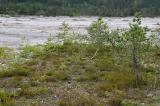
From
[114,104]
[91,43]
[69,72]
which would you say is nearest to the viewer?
[114,104]

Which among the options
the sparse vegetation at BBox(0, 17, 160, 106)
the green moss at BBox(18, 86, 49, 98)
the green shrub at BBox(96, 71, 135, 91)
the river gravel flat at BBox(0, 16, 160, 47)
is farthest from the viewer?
the river gravel flat at BBox(0, 16, 160, 47)

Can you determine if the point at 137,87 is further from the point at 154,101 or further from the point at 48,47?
the point at 48,47

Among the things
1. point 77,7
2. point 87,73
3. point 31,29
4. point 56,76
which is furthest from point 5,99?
point 77,7

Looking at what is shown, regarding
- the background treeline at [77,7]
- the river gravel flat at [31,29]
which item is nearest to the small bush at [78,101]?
the river gravel flat at [31,29]

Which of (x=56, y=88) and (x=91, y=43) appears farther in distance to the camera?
(x=91, y=43)

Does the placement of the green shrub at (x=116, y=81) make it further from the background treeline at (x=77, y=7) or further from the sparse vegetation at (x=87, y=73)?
the background treeline at (x=77, y=7)

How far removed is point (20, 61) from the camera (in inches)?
680

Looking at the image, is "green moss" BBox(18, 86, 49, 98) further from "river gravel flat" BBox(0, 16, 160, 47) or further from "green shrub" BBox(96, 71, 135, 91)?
"river gravel flat" BBox(0, 16, 160, 47)

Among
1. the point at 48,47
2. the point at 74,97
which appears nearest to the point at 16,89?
the point at 74,97

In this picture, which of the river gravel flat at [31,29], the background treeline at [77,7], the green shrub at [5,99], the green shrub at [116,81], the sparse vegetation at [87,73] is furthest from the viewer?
the background treeline at [77,7]

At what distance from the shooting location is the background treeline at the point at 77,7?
66.1m

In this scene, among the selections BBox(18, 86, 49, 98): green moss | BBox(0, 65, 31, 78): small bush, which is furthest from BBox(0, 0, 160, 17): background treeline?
BBox(18, 86, 49, 98): green moss

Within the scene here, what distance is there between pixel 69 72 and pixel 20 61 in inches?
106

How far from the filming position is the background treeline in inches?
2601
